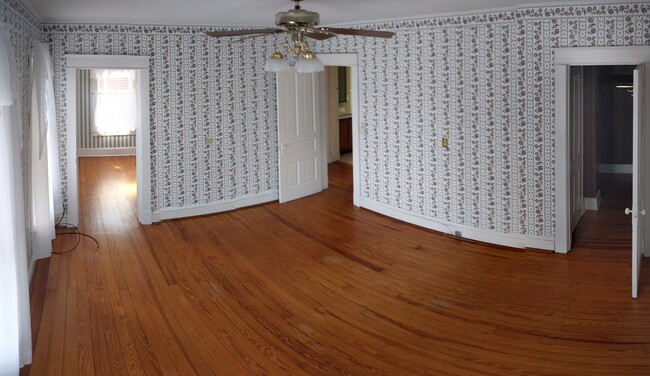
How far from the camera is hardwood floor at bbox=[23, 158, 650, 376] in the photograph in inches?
187

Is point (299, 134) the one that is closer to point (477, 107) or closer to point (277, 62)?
point (477, 107)

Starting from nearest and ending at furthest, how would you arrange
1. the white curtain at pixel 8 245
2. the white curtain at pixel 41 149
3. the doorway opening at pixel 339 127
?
the white curtain at pixel 8 245 < the white curtain at pixel 41 149 < the doorway opening at pixel 339 127

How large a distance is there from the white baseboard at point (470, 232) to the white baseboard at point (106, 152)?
7403 mm

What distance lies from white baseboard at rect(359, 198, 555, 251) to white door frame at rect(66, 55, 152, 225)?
9.68ft

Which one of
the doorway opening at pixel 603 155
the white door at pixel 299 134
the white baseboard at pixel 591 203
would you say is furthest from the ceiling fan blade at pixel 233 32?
the white baseboard at pixel 591 203

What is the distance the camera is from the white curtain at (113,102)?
574 inches

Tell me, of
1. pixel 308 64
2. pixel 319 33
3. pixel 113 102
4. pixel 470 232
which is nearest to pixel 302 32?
pixel 319 33

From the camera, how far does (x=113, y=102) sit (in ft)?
48.2

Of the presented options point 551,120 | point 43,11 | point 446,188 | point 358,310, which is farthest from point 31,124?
point 551,120

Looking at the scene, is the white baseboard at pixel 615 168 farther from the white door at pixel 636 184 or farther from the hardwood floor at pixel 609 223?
the white door at pixel 636 184

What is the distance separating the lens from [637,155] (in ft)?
19.0

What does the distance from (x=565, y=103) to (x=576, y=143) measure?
5.11ft

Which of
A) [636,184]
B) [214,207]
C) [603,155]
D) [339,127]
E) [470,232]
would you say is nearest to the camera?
[636,184]

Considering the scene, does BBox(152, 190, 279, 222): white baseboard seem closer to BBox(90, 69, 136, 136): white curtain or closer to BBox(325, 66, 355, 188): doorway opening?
BBox(325, 66, 355, 188): doorway opening
